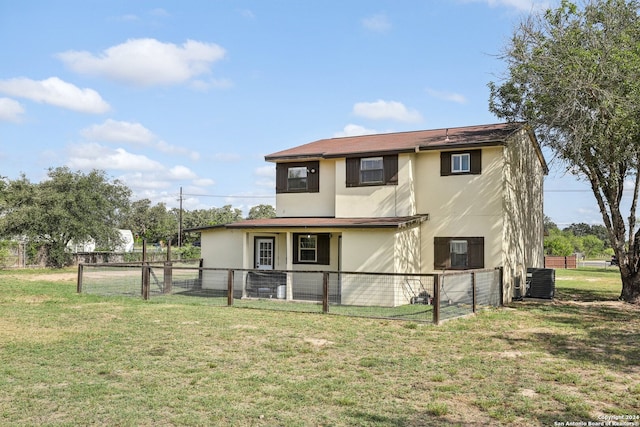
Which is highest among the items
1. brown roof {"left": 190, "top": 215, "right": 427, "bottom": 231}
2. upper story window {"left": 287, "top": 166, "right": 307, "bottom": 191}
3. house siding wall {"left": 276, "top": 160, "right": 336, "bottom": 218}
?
upper story window {"left": 287, "top": 166, "right": 307, "bottom": 191}

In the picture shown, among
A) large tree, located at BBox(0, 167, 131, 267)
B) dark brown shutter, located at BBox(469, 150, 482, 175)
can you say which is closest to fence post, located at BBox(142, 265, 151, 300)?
dark brown shutter, located at BBox(469, 150, 482, 175)

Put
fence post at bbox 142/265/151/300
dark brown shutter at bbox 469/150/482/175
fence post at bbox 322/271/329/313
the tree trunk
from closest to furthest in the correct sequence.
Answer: fence post at bbox 322/271/329/313 → fence post at bbox 142/265/151/300 → the tree trunk → dark brown shutter at bbox 469/150/482/175

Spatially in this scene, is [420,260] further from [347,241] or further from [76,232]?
[76,232]

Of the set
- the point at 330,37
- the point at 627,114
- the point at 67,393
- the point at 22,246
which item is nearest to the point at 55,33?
the point at 330,37

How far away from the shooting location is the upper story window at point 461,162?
17.5m

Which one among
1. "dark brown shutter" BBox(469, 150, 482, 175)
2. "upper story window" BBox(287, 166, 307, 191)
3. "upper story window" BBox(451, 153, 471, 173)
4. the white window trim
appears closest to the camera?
"dark brown shutter" BBox(469, 150, 482, 175)

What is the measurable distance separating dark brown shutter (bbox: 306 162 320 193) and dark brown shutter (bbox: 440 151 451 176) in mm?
4766

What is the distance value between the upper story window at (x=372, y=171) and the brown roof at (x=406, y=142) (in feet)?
1.22

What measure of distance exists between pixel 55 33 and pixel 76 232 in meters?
18.7

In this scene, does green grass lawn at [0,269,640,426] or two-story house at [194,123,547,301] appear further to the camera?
two-story house at [194,123,547,301]

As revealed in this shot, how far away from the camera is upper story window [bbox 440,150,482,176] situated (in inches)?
687

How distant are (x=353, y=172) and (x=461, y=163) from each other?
3.83 metres

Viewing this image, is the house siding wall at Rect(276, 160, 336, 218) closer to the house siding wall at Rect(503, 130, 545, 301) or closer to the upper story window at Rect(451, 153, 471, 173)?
the upper story window at Rect(451, 153, 471, 173)

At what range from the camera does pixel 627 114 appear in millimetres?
14086
